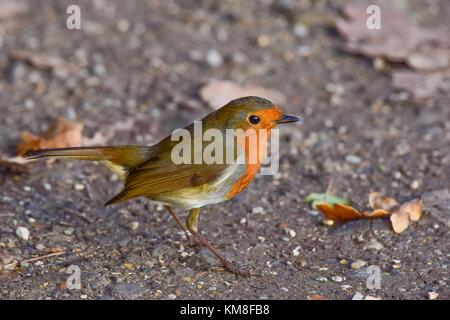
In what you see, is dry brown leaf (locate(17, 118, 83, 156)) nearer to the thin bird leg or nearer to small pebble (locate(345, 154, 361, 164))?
the thin bird leg

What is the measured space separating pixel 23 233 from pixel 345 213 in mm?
1757

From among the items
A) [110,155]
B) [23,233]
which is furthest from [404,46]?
[23,233]

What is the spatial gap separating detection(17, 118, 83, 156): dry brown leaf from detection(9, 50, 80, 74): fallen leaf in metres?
0.96

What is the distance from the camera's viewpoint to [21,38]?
21.7 feet

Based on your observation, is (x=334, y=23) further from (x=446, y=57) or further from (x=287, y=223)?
(x=287, y=223)

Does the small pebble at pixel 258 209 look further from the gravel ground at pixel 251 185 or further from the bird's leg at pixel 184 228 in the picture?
the bird's leg at pixel 184 228

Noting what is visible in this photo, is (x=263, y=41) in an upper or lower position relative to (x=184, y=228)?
upper

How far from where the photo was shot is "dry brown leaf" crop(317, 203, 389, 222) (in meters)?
4.61

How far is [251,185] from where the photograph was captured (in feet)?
17.1

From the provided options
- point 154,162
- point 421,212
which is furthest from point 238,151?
point 421,212

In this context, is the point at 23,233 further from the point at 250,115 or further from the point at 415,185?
the point at 415,185

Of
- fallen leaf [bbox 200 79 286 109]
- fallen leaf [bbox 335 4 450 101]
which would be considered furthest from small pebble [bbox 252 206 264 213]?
fallen leaf [bbox 335 4 450 101]

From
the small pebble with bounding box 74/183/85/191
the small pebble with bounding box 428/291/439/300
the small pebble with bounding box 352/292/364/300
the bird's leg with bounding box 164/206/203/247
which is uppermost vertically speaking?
the small pebble with bounding box 74/183/85/191

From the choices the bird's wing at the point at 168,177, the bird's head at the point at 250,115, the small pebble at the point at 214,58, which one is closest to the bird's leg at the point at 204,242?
the bird's wing at the point at 168,177
